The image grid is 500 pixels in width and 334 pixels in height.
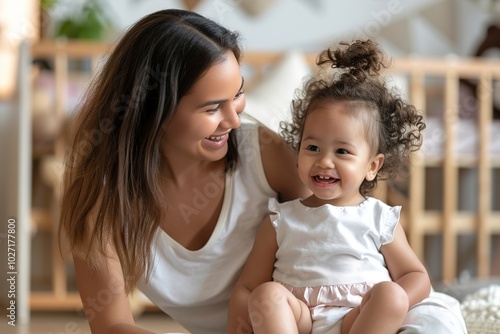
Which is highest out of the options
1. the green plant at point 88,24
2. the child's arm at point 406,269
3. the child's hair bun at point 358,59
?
the green plant at point 88,24

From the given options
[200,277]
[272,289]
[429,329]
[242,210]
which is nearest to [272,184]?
[242,210]

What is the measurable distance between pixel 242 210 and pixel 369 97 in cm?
32

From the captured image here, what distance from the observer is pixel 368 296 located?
3.86 feet

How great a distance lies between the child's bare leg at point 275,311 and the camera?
116cm

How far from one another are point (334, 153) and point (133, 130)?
0.34m

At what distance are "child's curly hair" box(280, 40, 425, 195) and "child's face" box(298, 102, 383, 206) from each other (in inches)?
0.8

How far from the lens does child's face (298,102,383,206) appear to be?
130 centimetres

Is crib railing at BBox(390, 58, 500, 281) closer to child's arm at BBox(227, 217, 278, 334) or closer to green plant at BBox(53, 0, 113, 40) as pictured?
green plant at BBox(53, 0, 113, 40)

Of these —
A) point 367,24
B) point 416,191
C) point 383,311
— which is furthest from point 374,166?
point 367,24

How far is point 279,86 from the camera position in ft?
9.02

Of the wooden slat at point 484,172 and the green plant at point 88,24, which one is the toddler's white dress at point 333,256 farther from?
the green plant at point 88,24

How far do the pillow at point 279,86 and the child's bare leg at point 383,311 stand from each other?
4.52 ft

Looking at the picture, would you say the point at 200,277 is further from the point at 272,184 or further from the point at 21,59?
the point at 21,59

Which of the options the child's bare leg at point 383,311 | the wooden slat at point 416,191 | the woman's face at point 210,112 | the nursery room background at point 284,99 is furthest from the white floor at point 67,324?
the child's bare leg at point 383,311
